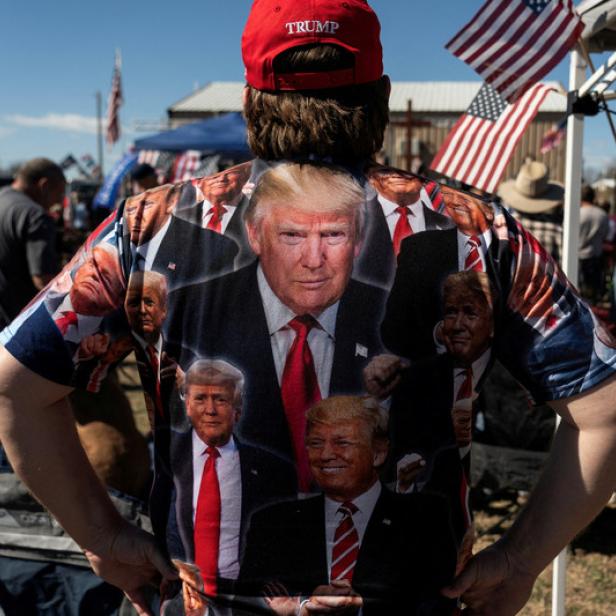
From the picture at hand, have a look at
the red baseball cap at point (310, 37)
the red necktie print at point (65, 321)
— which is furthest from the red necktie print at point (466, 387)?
the red necktie print at point (65, 321)

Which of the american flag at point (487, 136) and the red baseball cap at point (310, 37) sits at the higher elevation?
the american flag at point (487, 136)

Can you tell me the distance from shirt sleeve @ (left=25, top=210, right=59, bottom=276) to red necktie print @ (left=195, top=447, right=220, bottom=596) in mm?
3813

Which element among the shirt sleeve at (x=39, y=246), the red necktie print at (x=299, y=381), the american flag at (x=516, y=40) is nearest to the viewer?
the red necktie print at (x=299, y=381)

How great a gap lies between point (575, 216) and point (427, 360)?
2063 millimetres

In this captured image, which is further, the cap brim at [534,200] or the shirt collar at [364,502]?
the cap brim at [534,200]

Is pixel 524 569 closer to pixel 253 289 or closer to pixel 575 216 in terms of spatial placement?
pixel 253 289

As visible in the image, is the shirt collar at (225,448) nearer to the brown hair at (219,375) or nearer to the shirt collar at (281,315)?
the brown hair at (219,375)

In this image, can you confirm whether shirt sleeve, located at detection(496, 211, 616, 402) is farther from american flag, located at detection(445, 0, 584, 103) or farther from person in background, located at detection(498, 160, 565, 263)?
person in background, located at detection(498, 160, 565, 263)

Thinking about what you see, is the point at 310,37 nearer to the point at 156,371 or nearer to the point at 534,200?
the point at 156,371

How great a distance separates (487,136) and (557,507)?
3534 millimetres

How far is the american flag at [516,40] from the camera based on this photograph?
318 centimetres

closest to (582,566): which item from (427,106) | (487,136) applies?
(487,136)

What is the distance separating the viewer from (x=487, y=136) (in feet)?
14.9

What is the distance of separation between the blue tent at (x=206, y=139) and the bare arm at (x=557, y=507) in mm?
10830
